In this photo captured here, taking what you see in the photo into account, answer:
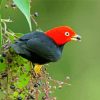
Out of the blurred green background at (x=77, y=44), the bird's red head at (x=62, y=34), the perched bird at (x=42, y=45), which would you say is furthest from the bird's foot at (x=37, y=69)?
the blurred green background at (x=77, y=44)

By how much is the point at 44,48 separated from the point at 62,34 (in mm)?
157

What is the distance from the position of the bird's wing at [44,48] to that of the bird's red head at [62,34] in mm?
42

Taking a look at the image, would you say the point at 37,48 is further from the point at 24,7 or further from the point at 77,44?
the point at 77,44

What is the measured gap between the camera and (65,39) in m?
3.57

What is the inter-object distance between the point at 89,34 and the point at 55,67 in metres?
1.61

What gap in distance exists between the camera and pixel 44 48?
3.42m

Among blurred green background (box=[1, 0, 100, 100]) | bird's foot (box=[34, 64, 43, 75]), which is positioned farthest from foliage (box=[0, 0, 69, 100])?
blurred green background (box=[1, 0, 100, 100])

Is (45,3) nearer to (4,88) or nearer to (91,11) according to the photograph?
(91,11)

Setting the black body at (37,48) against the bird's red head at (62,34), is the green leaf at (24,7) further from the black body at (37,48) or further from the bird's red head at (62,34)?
the bird's red head at (62,34)

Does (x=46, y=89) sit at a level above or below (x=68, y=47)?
above

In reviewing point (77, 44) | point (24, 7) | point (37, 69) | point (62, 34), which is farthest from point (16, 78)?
point (77, 44)

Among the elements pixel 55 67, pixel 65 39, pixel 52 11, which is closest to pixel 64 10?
pixel 52 11

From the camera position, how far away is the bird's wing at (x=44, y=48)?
335cm

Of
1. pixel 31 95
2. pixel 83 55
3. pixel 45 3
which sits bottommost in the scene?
pixel 83 55
